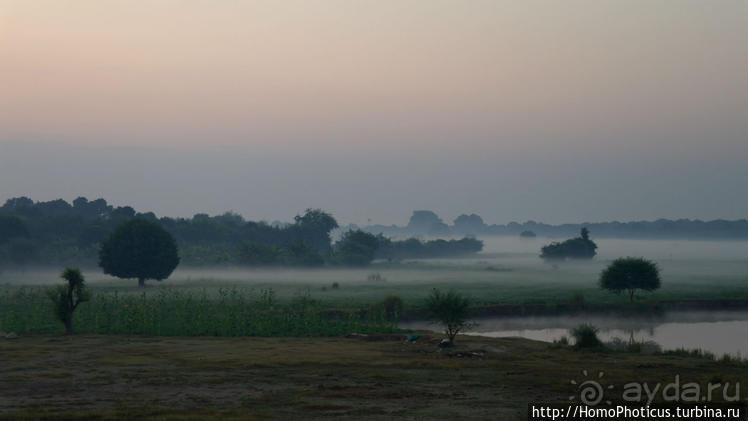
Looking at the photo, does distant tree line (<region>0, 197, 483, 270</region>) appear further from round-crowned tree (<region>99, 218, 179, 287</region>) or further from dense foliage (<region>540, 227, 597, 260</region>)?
dense foliage (<region>540, 227, 597, 260</region>)

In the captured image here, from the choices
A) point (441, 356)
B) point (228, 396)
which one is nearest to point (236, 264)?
point (441, 356)

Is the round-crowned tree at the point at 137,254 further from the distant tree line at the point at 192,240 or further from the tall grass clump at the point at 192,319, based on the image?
the tall grass clump at the point at 192,319

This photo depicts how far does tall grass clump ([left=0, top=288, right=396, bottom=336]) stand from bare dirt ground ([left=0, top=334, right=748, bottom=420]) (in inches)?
166

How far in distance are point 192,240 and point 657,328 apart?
372 feet

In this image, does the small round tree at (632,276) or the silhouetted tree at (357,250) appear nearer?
the small round tree at (632,276)

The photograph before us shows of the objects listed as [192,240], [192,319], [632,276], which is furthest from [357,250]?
[192,319]

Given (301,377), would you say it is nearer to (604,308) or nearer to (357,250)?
(604,308)

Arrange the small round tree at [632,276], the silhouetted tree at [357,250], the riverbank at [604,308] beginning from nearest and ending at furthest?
the riverbank at [604,308]
the small round tree at [632,276]
the silhouetted tree at [357,250]

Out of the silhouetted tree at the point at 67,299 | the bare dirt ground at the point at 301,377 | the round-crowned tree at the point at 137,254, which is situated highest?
the round-crowned tree at the point at 137,254

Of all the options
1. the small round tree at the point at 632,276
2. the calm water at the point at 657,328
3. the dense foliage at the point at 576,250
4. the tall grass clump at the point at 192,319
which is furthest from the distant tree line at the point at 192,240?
the small round tree at the point at 632,276

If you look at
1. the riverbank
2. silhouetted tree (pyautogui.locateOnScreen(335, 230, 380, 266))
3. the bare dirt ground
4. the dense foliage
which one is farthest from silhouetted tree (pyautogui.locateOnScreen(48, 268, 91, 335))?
the dense foliage

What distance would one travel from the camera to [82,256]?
10750cm

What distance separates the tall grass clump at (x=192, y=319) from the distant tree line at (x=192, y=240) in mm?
27138

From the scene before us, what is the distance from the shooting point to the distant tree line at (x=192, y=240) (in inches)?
4245
